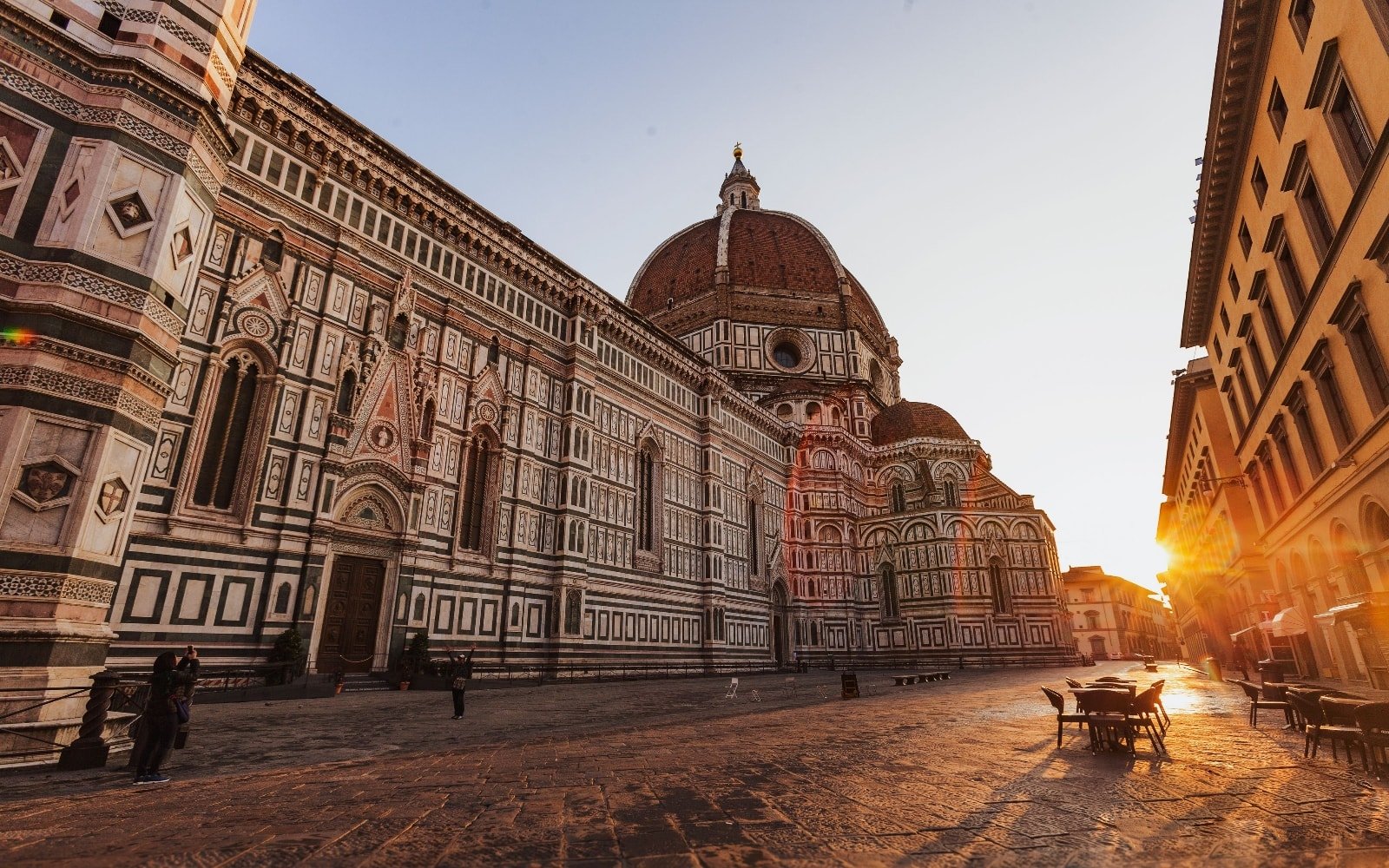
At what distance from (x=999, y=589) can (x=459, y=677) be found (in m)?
38.8

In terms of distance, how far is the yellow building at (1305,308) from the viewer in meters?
10.4

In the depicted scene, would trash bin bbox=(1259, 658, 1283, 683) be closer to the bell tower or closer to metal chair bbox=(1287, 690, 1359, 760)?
metal chair bbox=(1287, 690, 1359, 760)

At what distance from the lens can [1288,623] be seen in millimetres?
16375

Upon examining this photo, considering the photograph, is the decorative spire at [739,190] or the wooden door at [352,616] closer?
the wooden door at [352,616]

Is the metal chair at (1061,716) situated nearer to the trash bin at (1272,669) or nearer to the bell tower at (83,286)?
the bell tower at (83,286)

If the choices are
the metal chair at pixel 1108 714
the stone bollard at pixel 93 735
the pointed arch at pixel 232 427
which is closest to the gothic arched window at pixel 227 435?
the pointed arch at pixel 232 427

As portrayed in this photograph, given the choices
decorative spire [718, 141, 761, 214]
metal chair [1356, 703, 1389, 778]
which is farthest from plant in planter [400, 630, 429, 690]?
decorative spire [718, 141, 761, 214]

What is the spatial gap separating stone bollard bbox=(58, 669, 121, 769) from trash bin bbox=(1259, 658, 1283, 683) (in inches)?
886

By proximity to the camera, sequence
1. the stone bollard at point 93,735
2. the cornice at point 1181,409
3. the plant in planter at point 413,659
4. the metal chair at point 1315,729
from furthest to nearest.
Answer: the cornice at point 1181,409 → the plant in planter at point 413,659 → the stone bollard at point 93,735 → the metal chair at point 1315,729

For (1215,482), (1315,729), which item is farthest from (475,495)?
(1215,482)

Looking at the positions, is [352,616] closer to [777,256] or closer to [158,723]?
[158,723]

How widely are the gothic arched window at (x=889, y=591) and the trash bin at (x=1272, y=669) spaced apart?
2555cm

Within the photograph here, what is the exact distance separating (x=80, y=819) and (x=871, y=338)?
2133 inches

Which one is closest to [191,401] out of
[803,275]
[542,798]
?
[542,798]
